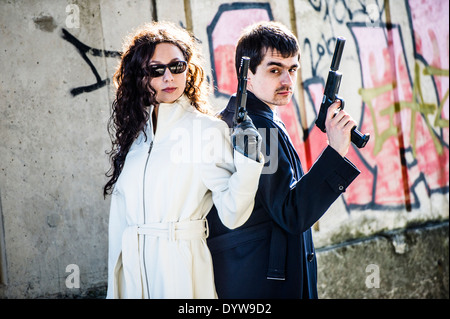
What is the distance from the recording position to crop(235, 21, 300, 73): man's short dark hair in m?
2.71

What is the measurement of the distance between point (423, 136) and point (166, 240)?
158 inches

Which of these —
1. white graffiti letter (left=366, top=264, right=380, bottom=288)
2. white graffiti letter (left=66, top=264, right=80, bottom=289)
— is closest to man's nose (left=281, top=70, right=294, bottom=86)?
white graffiti letter (left=66, top=264, right=80, bottom=289)

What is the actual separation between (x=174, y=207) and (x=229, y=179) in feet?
0.95

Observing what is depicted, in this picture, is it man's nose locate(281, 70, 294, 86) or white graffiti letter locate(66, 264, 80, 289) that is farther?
white graffiti letter locate(66, 264, 80, 289)

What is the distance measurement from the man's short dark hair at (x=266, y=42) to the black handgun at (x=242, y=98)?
28 centimetres

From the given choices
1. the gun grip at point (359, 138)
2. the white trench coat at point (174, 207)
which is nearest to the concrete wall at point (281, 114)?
the white trench coat at point (174, 207)

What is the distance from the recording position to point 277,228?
2.56 meters

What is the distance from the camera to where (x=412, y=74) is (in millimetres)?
5645

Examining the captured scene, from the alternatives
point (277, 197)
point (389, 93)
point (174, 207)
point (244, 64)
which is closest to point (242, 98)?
point (244, 64)

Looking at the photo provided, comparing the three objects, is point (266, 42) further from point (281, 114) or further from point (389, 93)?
point (389, 93)

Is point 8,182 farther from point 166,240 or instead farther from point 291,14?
point 291,14

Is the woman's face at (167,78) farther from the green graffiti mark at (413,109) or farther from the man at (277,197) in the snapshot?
the green graffiti mark at (413,109)

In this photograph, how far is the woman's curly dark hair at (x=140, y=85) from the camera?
2.67m

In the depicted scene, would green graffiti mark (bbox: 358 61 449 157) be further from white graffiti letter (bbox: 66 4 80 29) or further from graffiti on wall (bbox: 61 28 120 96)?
white graffiti letter (bbox: 66 4 80 29)
